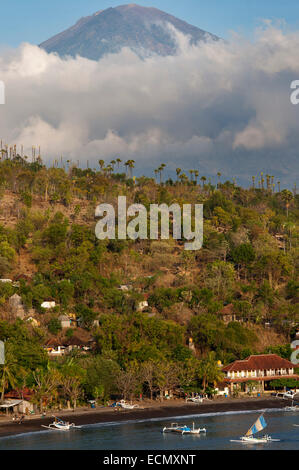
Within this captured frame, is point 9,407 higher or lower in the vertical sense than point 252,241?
lower

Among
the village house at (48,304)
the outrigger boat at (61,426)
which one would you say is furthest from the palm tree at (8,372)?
the village house at (48,304)

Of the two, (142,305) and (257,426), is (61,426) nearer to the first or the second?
(257,426)

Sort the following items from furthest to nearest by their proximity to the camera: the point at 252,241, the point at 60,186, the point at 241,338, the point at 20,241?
the point at 60,186
the point at 252,241
the point at 20,241
the point at 241,338

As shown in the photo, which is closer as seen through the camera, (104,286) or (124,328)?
(124,328)

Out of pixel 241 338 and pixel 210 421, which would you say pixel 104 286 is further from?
pixel 210 421

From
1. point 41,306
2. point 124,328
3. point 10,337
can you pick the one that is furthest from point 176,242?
point 10,337

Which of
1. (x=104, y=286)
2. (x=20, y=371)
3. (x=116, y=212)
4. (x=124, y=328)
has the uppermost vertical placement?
(x=116, y=212)

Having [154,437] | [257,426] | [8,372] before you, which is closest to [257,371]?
[257,426]
